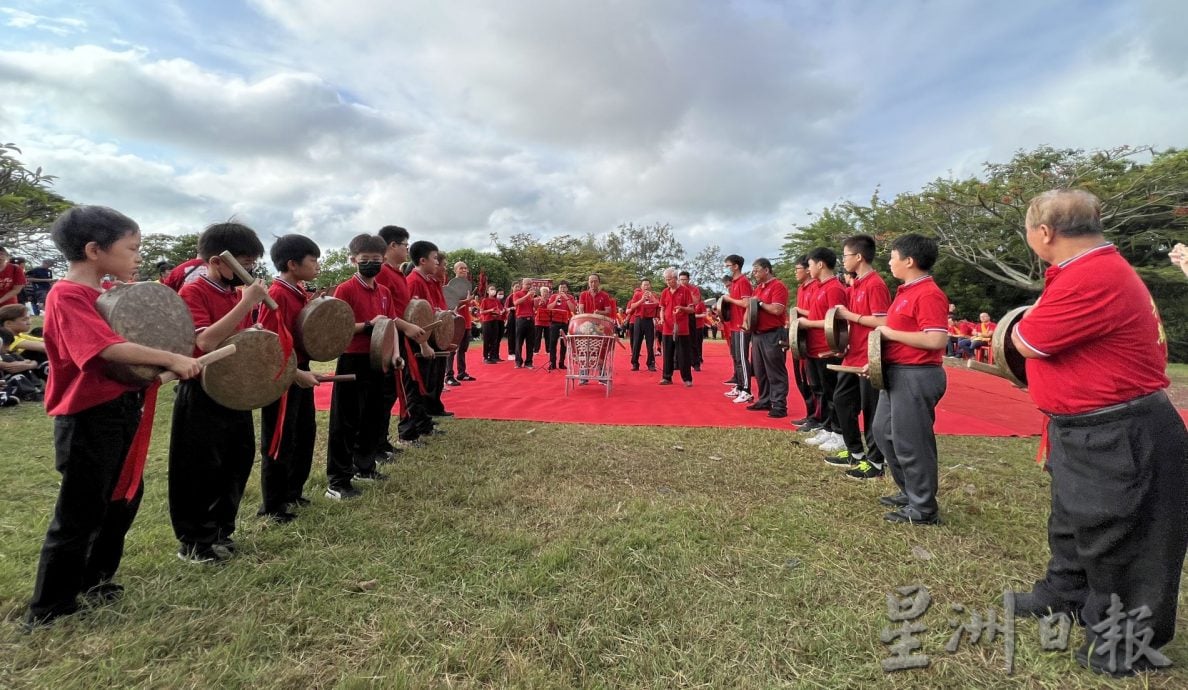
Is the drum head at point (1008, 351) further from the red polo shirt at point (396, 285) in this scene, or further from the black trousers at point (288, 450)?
the red polo shirt at point (396, 285)

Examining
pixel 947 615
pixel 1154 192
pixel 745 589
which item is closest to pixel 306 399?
pixel 745 589

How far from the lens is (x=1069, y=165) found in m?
17.3

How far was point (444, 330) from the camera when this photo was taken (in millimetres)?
4852

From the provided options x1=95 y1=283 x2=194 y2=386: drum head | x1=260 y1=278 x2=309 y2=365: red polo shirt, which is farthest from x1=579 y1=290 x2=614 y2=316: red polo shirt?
x1=95 y1=283 x2=194 y2=386: drum head

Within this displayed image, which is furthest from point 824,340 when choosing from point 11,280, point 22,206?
point 22,206

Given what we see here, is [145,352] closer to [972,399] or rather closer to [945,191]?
[972,399]

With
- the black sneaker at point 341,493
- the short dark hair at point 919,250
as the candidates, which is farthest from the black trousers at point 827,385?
the black sneaker at point 341,493

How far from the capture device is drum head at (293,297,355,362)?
307 cm

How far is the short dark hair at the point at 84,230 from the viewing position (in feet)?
6.57

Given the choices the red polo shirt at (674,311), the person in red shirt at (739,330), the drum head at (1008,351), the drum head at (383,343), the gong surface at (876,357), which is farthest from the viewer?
the red polo shirt at (674,311)

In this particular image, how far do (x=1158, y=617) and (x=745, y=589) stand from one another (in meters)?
1.40

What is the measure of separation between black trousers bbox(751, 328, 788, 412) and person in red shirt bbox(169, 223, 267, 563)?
17.9 ft

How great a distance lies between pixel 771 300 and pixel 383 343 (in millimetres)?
4660

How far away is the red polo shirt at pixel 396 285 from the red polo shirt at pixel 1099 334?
4.04 m
